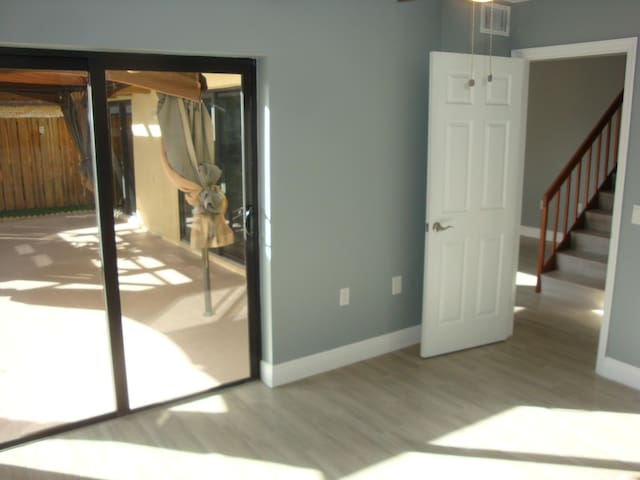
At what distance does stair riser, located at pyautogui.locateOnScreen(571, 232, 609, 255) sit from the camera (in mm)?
5695

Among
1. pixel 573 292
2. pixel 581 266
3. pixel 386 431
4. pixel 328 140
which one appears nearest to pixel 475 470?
pixel 386 431

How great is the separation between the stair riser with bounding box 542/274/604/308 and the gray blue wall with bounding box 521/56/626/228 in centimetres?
263

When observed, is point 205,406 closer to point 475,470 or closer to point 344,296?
point 344,296

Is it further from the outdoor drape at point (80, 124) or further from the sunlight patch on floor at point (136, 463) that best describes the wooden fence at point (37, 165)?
the sunlight patch on floor at point (136, 463)

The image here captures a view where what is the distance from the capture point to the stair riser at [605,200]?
6.09m

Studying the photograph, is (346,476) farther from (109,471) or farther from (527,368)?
(527,368)

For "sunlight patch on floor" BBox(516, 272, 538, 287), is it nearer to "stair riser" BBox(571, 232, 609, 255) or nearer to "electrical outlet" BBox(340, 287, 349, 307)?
"stair riser" BBox(571, 232, 609, 255)

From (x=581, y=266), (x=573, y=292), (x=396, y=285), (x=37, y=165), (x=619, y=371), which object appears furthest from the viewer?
(x=581, y=266)

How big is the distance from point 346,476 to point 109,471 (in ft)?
3.76

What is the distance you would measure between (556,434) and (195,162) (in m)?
2.75

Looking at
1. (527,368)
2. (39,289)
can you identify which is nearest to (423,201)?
(527,368)

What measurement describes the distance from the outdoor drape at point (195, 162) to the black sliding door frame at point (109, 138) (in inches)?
19.4

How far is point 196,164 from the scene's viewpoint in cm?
387

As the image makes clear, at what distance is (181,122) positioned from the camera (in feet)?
12.2
